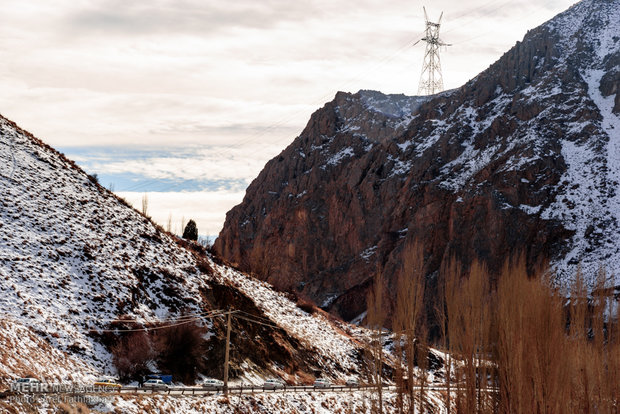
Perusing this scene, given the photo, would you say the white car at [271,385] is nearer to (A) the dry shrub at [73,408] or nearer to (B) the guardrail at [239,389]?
(B) the guardrail at [239,389]

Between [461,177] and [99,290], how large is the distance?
88.8 meters

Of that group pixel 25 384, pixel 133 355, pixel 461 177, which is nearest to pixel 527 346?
pixel 133 355

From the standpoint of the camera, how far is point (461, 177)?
119 metres

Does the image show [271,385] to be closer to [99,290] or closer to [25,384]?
[99,290]

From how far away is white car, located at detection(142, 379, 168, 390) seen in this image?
34.3 m

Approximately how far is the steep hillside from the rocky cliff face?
94.9 ft

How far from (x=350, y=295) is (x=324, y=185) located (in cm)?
2771

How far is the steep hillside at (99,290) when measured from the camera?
34750 millimetres

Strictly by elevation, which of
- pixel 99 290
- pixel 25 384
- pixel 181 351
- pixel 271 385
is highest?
pixel 99 290

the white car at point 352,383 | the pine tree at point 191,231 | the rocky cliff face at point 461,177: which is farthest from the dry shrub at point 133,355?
the rocky cliff face at point 461,177

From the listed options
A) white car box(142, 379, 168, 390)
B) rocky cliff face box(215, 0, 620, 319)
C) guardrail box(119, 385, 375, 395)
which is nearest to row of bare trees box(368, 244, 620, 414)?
guardrail box(119, 385, 375, 395)

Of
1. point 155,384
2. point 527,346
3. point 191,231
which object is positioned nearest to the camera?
point 527,346

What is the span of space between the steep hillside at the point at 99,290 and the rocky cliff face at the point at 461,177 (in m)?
28.9

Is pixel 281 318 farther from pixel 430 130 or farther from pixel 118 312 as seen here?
pixel 430 130
